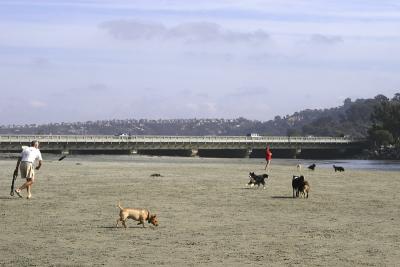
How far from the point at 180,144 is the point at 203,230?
97190 millimetres

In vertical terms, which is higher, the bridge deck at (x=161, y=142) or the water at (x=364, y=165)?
the bridge deck at (x=161, y=142)

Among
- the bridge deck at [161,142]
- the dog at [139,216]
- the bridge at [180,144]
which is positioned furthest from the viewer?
the bridge at [180,144]

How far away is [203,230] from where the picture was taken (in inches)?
558

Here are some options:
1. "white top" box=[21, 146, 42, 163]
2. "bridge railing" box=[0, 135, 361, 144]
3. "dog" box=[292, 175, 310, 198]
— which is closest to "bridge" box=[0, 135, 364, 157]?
"bridge railing" box=[0, 135, 361, 144]

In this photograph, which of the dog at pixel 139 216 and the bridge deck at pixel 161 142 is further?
the bridge deck at pixel 161 142

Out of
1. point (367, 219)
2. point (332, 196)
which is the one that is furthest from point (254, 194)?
point (367, 219)

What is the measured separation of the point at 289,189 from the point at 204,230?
41.7 ft

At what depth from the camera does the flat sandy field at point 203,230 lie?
36.2 ft

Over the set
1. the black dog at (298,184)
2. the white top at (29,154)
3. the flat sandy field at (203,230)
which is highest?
the white top at (29,154)

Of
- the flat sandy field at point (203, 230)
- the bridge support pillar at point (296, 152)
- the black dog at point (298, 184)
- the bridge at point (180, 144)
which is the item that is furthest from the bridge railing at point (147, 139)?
the black dog at point (298, 184)

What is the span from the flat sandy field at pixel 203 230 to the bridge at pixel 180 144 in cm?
7473

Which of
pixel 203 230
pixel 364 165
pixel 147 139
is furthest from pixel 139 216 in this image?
pixel 147 139

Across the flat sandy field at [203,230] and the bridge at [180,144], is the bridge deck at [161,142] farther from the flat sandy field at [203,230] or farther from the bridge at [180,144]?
the flat sandy field at [203,230]

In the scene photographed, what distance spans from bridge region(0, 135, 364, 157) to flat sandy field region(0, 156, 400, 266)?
7473cm
